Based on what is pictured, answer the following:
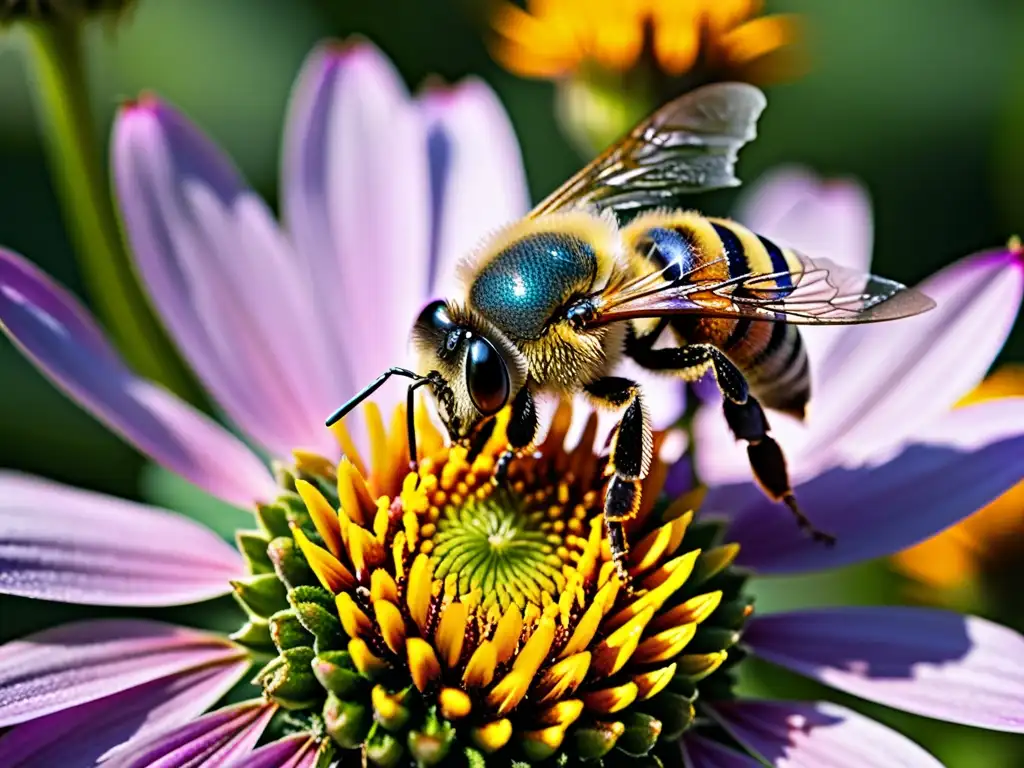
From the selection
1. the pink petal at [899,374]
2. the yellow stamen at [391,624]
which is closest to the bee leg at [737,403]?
the pink petal at [899,374]

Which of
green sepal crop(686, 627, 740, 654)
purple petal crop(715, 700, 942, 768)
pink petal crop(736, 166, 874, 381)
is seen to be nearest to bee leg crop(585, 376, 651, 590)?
green sepal crop(686, 627, 740, 654)

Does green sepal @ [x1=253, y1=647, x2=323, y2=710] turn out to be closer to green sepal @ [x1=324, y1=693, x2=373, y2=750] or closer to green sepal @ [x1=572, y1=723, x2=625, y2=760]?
green sepal @ [x1=324, y1=693, x2=373, y2=750]

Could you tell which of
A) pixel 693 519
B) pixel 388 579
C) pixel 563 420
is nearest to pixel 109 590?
pixel 388 579

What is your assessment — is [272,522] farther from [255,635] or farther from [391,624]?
[391,624]

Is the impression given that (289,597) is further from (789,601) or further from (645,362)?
(789,601)

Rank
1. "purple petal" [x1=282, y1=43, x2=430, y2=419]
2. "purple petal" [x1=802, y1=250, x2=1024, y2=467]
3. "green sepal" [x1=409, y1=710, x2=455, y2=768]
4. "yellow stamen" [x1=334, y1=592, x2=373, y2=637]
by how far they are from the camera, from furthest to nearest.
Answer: "purple petal" [x1=282, y1=43, x2=430, y2=419], "purple petal" [x1=802, y1=250, x2=1024, y2=467], "yellow stamen" [x1=334, y1=592, x2=373, y2=637], "green sepal" [x1=409, y1=710, x2=455, y2=768]

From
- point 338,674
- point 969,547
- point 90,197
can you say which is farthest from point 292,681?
point 969,547
